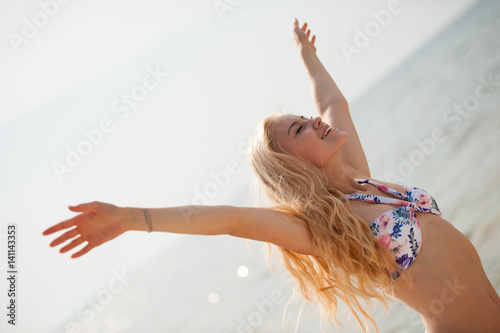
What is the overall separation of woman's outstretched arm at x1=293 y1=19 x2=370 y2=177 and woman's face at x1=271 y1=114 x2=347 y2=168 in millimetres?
415

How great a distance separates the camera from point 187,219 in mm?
1585

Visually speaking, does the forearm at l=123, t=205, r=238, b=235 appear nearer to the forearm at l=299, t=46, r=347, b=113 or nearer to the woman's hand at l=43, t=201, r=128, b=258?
the woman's hand at l=43, t=201, r=128, b=258

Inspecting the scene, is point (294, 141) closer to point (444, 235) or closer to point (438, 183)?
point (444, 235)

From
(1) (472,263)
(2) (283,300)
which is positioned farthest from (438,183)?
(1) (472,263)

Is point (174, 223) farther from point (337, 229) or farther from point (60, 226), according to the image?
point (337, 229)

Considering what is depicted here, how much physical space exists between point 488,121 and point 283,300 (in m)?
3.60

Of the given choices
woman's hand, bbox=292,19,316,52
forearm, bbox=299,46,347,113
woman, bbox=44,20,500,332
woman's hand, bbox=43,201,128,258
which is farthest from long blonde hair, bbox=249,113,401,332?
woman's hand, bbox=292,19,316,52

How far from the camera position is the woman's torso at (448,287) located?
1959mm

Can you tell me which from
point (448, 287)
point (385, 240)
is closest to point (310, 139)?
point (385, 240)

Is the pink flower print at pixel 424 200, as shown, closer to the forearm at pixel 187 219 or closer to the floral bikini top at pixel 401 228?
the floral bikini top at pixel 401 228

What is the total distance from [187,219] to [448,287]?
1.13 m

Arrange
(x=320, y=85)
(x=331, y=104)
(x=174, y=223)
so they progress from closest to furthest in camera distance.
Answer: (x=174, y=223) → (x=331, y=104) → (x=320, y=85)

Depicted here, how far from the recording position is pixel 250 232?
5.79 feet

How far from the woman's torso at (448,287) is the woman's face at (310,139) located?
535mm
